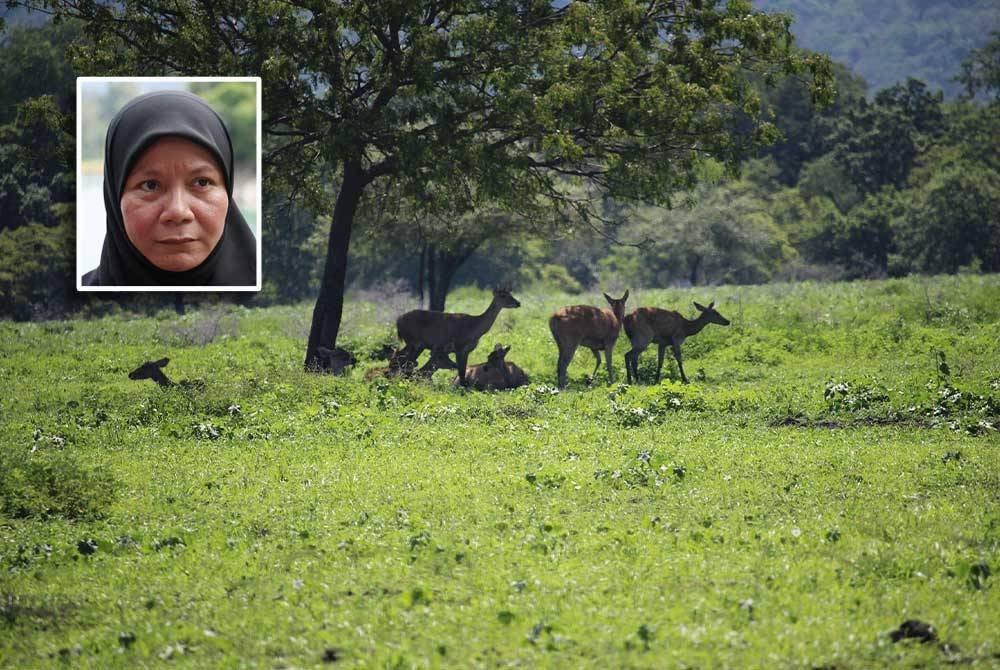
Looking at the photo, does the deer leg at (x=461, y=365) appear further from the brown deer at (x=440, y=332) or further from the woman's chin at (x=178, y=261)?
the woman's chin at (x=178, y=261)

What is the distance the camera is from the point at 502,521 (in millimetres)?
11391

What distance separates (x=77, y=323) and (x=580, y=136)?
2017 centimetres

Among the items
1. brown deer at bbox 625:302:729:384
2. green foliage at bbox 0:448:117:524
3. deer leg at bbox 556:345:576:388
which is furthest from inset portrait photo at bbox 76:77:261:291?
brown deer at bbox 625:302:729:384

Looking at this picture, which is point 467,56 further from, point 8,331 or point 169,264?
point 8,331

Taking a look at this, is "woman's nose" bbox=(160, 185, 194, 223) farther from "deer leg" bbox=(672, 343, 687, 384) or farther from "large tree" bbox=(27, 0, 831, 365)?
"deer leg" bbox=(672, 343, 687, 384)

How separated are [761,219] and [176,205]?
187 ft

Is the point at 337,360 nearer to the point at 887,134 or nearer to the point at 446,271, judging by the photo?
the point at 446,271

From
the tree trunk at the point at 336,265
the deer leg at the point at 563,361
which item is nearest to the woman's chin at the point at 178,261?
the tree trunk at the point at 336,265

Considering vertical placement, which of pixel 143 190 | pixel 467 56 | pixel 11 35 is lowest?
pixel 143 190

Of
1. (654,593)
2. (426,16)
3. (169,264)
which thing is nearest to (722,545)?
(654,593)

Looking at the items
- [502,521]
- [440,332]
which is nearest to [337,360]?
[440,332]

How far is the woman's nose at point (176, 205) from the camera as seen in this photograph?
19.1 meters

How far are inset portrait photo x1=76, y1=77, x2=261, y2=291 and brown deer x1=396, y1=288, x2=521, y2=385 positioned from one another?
381 cm

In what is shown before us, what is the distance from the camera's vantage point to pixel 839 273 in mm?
74875
